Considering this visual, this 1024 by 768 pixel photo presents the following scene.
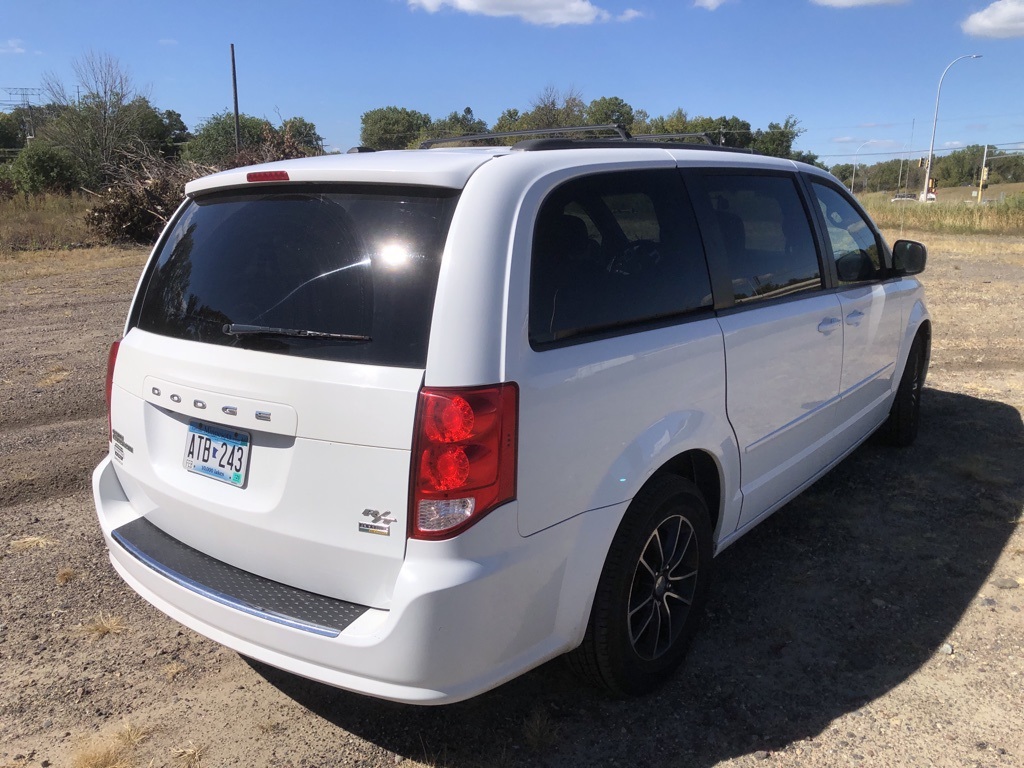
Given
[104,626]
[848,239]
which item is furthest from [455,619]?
[848,239]

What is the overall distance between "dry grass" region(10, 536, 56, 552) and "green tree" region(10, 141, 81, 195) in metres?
29.9

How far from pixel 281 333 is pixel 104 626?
179 centimetres

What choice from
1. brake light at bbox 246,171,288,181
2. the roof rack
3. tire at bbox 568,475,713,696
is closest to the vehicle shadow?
tire at bbox 568,475,713,696

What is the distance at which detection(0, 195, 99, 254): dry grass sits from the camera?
19.3 metres

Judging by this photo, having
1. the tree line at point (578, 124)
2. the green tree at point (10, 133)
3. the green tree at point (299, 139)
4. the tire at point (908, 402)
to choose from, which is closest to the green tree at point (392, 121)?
the tree line at point (578, 124)

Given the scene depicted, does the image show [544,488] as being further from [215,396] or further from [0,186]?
[0,186]

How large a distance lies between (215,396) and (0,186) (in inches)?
1250

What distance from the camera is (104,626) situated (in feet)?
10.5

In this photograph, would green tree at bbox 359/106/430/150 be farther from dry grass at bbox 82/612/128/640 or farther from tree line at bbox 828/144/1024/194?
dry grass at bbox 82/612/128/640

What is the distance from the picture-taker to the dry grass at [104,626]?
10.5ft

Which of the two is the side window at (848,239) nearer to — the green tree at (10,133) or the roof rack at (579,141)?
the roof rack at (579,141)

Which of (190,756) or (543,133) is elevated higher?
(543,133)

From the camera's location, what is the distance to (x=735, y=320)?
3.07 meters

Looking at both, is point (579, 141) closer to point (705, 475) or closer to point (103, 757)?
point (705, 475)
